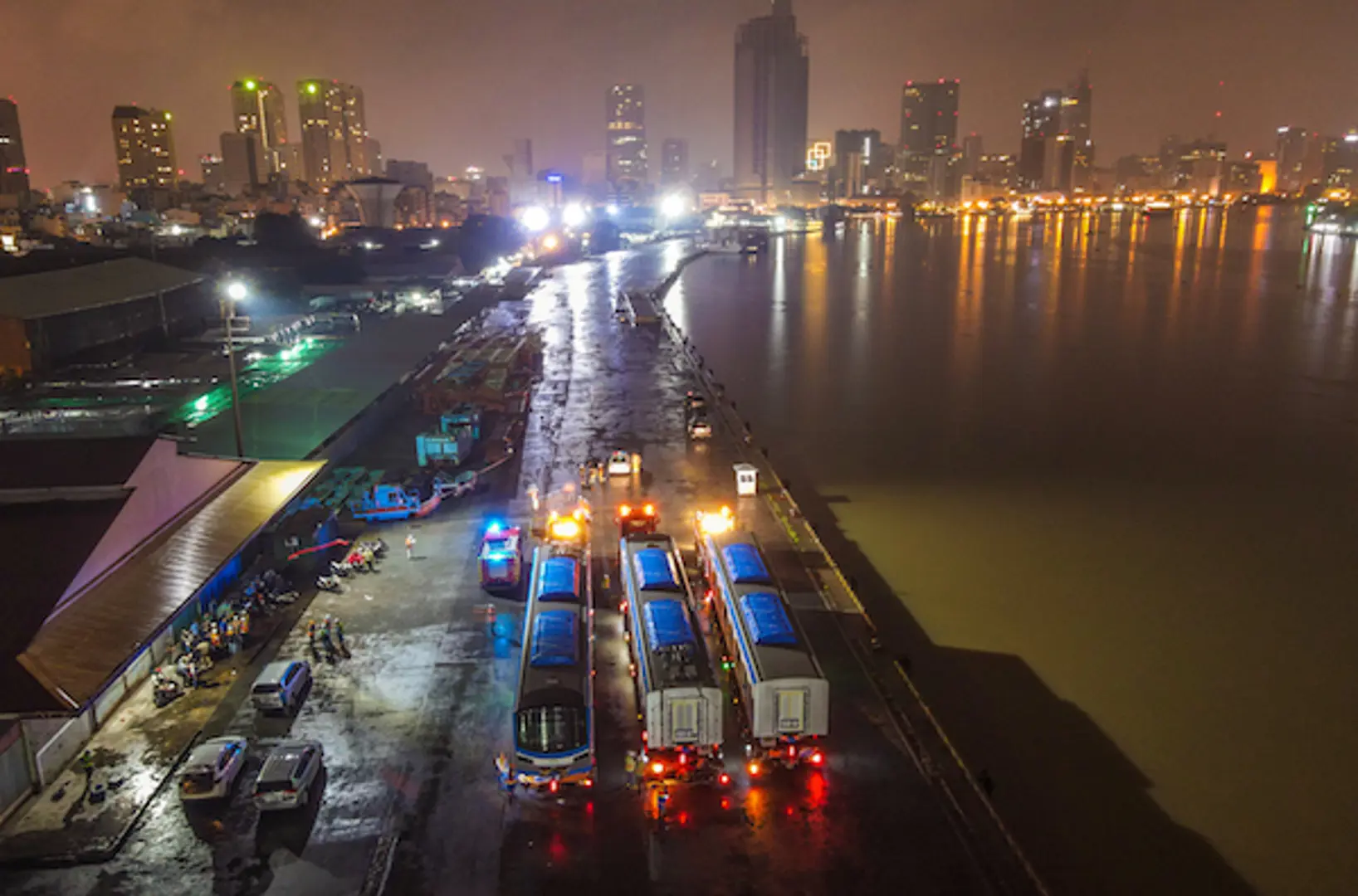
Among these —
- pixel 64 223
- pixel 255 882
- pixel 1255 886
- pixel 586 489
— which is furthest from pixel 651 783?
pixel 64 223

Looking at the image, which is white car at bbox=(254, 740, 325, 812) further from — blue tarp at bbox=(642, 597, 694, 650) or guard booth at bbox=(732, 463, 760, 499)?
guard booth at bbox=(732, 463, 760, 499)

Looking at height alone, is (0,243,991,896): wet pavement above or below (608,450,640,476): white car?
below

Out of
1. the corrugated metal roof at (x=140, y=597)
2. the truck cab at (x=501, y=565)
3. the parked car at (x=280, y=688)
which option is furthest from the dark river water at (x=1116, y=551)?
the corrugated metal roof at (x=140, y=597)

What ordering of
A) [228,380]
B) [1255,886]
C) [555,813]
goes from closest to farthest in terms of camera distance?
1. [555,813]
2. [1255,886]
3. [228,380]

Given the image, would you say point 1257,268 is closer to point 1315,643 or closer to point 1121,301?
point 1121,301

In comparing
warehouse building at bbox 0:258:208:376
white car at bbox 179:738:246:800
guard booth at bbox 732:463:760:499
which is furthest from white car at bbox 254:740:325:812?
warehouse building at bbox 0:258:208:376

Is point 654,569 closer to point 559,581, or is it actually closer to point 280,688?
point 559,581
